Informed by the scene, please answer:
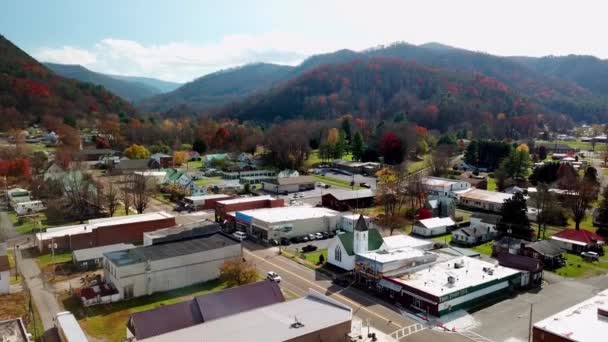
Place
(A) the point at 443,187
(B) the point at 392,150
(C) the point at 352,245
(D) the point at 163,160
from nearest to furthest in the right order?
(C) the point at 352,245, (A) the point at 443,187, (B) the point at 392,150, (D) the point at 163,160

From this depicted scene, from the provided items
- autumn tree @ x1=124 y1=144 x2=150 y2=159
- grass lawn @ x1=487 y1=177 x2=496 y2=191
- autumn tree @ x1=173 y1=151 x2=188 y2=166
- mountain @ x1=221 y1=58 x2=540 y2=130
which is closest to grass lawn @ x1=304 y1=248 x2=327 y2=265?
grass lawn @ x1=487 y1=177 x2=496 y2=191

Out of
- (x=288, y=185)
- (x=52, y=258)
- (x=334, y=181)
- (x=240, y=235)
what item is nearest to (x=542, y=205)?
(x=240, y=235)

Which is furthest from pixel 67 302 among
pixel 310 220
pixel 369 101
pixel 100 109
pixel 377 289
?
pixel 369 101

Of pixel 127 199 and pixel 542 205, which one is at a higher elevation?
pixel 127 199

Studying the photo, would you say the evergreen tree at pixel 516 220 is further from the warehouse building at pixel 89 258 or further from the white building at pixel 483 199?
the warehouse building at pixel 89 258

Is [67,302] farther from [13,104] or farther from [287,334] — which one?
[13,104]

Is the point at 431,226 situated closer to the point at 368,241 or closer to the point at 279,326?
the point at 368,241
